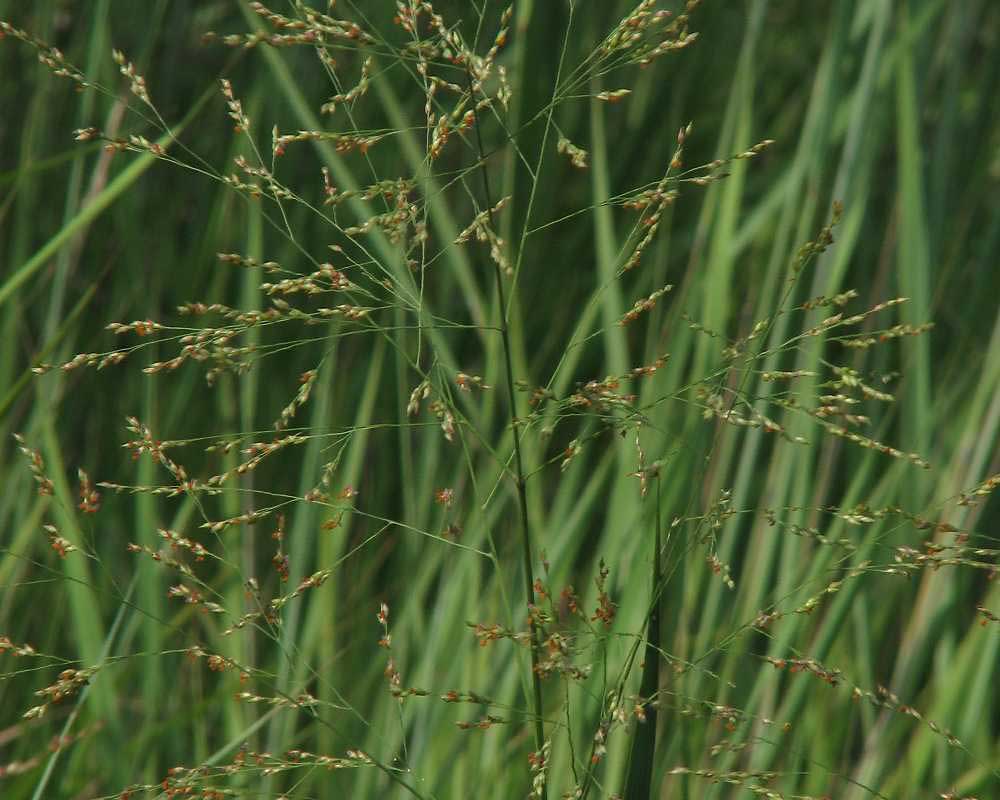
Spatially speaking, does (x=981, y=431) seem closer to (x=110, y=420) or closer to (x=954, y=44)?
(x=954, y=44)

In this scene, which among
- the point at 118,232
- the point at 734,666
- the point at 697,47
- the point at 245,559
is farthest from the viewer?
the point at 697,47

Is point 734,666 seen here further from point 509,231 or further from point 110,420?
point 110,420

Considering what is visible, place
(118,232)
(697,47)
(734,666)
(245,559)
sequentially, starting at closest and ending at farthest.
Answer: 1. (734,666)
2. (245,559)
3. (118,232)
4. (697,47)

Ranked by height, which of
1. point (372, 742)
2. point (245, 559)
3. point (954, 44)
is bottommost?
point (372, 742)

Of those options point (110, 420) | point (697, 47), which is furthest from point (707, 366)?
point (110, 420)

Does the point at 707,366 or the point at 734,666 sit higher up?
the point at 707,366

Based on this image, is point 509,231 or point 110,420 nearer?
point 509,231
